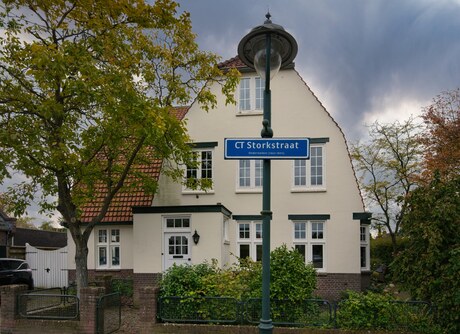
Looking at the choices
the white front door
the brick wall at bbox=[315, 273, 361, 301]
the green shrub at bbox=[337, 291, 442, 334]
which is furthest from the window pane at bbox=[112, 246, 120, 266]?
the green shrub at bbox=[337, 291, 442, 334]

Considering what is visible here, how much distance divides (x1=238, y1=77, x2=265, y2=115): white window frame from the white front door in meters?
5.92

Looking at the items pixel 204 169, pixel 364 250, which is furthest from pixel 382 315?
pixel 204 169

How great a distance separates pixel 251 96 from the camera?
1930 centimetres

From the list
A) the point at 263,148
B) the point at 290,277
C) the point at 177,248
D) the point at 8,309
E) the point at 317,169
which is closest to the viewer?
the point at 263,148

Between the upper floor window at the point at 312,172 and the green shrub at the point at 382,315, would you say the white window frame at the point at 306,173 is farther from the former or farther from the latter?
the green shrub at the point at 382,315

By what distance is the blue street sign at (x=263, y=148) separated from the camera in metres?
6.00

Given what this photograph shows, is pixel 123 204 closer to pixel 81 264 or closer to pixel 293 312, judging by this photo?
pixel 81 264

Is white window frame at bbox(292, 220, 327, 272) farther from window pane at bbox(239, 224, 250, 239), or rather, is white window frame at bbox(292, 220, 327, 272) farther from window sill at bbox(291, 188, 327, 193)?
window pane at bbox(239, 224, 250, 239)

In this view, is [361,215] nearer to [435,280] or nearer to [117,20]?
[435,280]

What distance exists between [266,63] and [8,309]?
31.3ft

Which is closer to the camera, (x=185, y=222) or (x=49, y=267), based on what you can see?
(x=185, y=222)

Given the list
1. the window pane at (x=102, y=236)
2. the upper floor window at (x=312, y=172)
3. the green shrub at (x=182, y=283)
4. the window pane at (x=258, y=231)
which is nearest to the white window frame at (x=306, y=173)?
the upper floor window at (x=312, y=172)

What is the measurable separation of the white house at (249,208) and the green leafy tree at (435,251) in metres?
7.84

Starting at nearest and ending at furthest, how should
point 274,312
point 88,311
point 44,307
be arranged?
point 274,312 < point 88,311 < point 44,307
